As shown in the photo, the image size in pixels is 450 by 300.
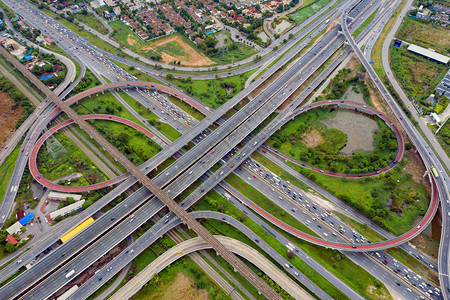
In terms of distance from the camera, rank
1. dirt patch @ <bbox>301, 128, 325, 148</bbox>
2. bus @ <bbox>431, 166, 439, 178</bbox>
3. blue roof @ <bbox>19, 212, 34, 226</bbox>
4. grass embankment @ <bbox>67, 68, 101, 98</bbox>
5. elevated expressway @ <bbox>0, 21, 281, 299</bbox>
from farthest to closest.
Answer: grass embankment @ <bbox>67, 68, 101, 98</bbox>, dirt patch @ <bbox>301, 128, 325, 148</bbox>, bus @ <bbox>431, 166, 439, 178</bbox>, blue roof @ <bbox>19, 212, 34, 226</bbox>, elevated expressway @ <bbox>0, 21, 281, 299</bbox>

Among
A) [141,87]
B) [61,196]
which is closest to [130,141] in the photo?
[61,196]

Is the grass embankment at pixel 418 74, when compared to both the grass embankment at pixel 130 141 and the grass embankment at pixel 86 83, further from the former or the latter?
the grass embankment at pixel 86 83

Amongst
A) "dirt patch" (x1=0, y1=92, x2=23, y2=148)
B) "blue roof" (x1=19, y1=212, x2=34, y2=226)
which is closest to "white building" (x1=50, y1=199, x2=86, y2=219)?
"blue roof" (x1=19, y1=212, x2=34, y2=226)

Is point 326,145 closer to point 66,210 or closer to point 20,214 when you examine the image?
point 66,210

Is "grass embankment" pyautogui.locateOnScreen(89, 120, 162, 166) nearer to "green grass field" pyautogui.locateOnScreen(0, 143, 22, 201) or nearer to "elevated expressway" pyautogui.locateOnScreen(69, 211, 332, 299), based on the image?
"elevated expressway" pyautogui.locateOnScreen(69, 211, 332, 299)

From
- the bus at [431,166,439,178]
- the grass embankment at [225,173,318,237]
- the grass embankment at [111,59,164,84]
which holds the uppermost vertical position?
the bus at [431,166,439,178]

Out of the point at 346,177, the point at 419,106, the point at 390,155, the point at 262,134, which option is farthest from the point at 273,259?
the point at 419,106
